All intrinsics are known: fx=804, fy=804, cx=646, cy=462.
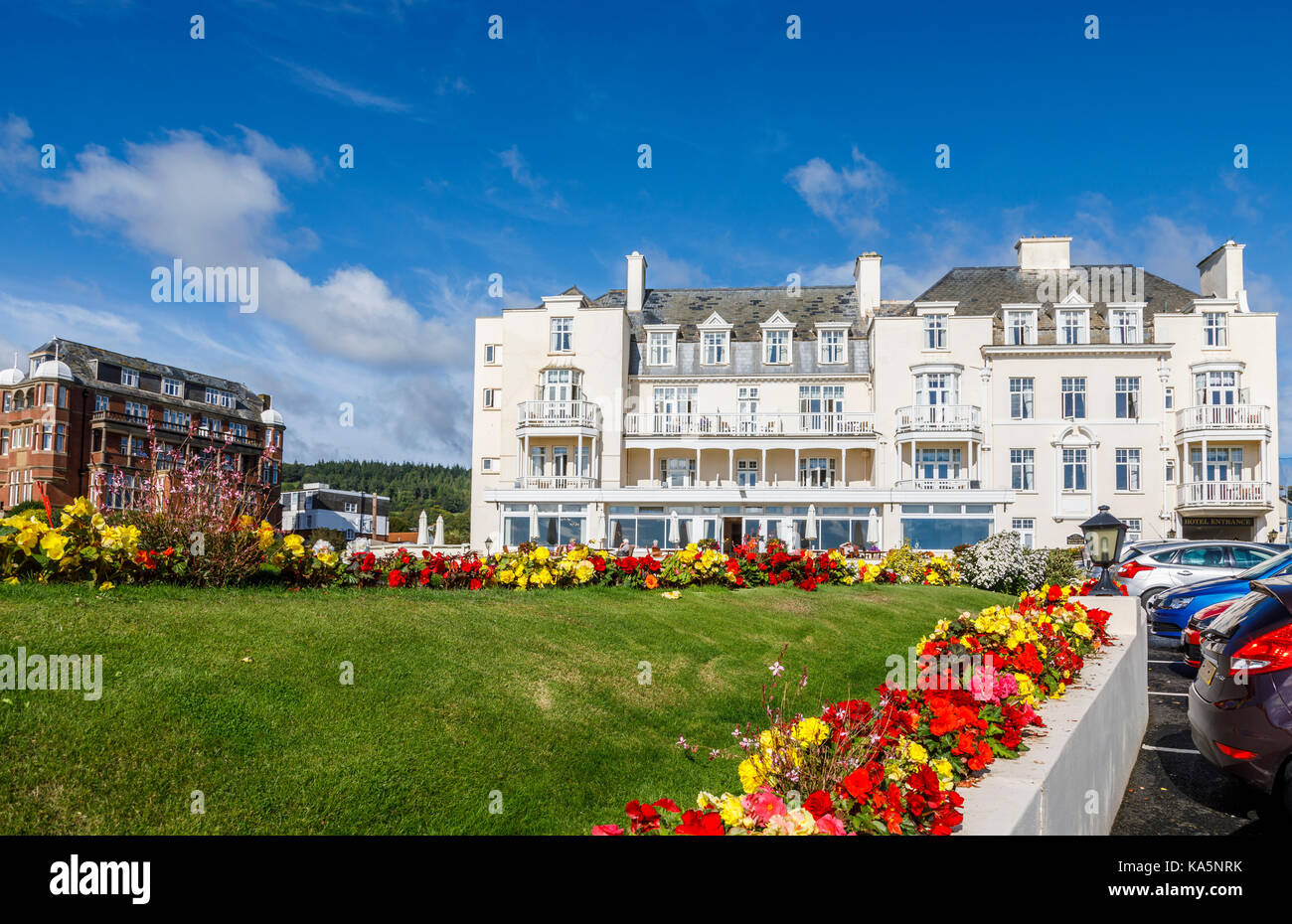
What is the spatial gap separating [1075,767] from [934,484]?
112 ft

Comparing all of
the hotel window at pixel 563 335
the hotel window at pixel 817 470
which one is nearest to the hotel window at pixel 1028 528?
the hotel window at pixel 817 470

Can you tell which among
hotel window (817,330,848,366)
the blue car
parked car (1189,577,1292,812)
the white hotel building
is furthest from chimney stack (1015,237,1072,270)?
parked car (1189,577,1292,812)

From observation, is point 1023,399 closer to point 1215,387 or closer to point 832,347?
point 1215,387

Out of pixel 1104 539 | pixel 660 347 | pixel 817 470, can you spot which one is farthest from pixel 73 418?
pixel 1104 539

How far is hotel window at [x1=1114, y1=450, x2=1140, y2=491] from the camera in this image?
121ft

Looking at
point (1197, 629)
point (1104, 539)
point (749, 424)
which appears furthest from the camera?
point (749, 424)

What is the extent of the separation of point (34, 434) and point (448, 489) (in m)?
67.3

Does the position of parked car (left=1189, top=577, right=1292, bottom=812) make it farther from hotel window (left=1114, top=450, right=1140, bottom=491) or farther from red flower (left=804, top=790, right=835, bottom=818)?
hotel window (left=1114, top=450, right=1140, bottom=491)

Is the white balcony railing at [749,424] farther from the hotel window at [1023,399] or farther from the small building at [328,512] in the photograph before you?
the small building at [328,512]

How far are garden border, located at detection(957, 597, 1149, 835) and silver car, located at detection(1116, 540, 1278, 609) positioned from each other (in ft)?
33.3

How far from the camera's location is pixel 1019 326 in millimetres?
38688

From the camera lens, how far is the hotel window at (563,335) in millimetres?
40906

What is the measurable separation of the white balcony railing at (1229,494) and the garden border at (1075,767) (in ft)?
110
